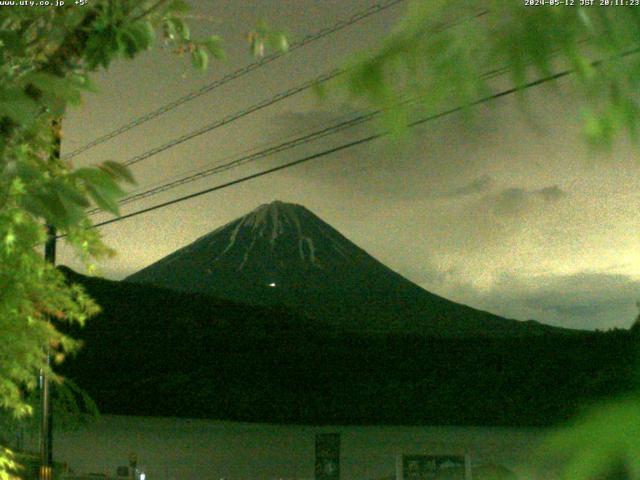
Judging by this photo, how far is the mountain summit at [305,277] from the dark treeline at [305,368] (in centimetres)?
845

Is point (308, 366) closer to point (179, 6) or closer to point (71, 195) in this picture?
point (179, 6)

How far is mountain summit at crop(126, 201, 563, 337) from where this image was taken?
38438mm

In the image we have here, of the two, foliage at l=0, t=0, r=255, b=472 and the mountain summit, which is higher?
the mountain summit

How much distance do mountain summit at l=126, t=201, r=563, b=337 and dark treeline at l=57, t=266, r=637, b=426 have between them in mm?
8455

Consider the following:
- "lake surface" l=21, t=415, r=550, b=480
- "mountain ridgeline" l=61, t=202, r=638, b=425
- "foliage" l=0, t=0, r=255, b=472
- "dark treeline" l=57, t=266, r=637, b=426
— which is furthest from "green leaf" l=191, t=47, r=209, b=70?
"lake surface" l=21, t=415, r=550, b=480

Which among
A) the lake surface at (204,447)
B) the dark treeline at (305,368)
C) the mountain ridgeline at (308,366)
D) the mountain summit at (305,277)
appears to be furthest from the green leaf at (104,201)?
the mountain summit at (305,277)

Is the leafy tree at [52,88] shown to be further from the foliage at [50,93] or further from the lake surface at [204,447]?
the lake surface at [204,447]

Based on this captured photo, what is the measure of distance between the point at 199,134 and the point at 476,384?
12.0 meters

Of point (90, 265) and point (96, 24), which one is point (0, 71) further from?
point (90, 265)

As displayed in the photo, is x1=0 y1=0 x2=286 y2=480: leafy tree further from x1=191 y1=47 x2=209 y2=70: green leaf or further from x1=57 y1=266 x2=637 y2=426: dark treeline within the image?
x1=57 y1=266 x2=637 y2=426: dark treeline

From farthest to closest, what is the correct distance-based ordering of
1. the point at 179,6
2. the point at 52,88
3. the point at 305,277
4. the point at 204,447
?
1. the point at 305,277
2. the point at 204,447
3. the point at 179,6
4. the point at 52,88

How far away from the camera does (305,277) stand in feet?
170

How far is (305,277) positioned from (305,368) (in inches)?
1168

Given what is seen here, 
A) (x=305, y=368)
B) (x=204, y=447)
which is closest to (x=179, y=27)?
(x=204, y=447)
